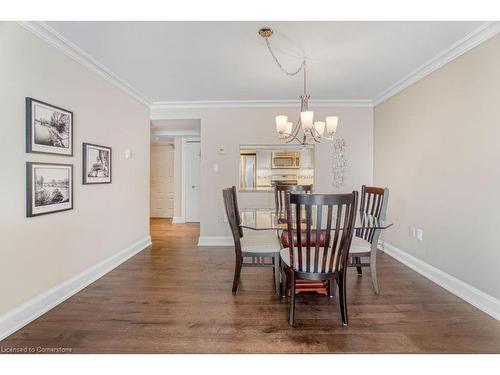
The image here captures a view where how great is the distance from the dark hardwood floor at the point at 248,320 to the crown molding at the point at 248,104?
2.65 m

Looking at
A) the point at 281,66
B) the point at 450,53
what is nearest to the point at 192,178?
the point at 281,66

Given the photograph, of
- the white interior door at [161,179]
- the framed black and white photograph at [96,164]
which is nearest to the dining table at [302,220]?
the framed black and white photograph at [96,164]

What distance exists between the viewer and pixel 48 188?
2.24 m

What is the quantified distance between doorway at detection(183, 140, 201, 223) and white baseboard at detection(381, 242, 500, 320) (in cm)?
457

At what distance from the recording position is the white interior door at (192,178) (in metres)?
A: 6.57

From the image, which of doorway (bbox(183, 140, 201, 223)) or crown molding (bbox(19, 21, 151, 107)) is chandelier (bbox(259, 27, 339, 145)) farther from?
doorway (bbox(183, 140, 201, 223))

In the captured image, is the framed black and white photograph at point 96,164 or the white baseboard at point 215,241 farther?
the white baseboard at point 215,241

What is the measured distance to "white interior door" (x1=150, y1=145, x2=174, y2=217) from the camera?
7379mm

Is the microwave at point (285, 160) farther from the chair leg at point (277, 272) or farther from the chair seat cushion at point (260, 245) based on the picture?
the chair leg at point (277, 272)

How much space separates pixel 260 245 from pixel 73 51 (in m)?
2.52

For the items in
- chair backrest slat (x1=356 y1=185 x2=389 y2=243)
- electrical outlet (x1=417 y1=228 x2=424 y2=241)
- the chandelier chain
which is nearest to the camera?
the chandelier chain

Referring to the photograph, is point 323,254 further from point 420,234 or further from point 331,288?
point 420,234

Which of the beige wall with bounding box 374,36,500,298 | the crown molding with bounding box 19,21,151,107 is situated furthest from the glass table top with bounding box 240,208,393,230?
the crown molding with bounding box 19,21,151,107

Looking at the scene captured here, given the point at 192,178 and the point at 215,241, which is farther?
the point at 192,178
